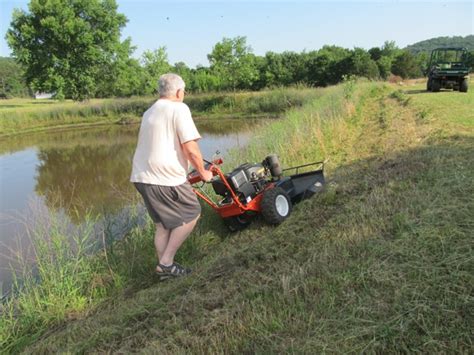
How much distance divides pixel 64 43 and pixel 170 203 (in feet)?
103

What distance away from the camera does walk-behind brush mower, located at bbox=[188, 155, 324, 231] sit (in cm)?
443

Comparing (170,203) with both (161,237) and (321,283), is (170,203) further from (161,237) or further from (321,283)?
(321,283)

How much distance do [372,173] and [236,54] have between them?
97.9 feet

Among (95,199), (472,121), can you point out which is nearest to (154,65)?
(95,199)

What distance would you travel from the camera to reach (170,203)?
11.7ft

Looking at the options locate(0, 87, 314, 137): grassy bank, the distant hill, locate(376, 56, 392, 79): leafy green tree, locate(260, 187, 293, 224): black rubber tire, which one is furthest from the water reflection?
the distant hill

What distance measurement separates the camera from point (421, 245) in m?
2.64

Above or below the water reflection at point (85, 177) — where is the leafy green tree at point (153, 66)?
above

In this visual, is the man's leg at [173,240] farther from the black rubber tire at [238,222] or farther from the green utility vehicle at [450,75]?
the green utility vehicle at [450,75]

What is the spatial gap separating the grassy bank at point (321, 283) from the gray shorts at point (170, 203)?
0.58 meters

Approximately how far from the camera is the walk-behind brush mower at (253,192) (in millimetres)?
4426

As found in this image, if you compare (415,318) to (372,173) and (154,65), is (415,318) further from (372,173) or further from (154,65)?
(154,65)

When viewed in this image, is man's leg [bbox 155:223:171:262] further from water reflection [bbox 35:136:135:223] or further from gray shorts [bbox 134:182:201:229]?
water reflection [bbox 35:136:135:223]

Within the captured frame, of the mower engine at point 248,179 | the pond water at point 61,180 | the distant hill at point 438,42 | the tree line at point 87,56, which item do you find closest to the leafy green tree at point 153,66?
the tree line at point 87,56
